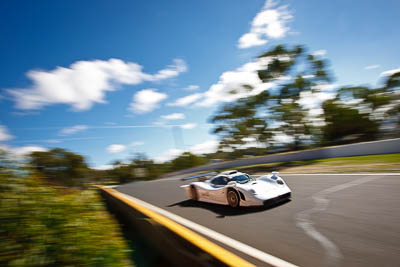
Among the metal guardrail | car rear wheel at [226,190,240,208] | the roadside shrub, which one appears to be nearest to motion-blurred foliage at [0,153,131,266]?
the roadside shrub

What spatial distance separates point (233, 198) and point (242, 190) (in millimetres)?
454

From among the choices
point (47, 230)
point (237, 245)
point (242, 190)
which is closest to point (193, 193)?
point (242, 190)

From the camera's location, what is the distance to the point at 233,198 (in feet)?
19.4

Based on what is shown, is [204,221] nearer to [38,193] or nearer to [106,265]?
[106,265]

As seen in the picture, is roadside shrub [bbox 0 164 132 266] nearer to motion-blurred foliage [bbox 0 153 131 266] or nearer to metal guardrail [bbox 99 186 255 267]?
motion-blurred foliage [bbox 0 153 131 266]

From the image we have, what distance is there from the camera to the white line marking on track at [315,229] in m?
2.90

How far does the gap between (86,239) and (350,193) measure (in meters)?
6.09

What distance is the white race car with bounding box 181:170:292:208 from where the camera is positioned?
17.7ft

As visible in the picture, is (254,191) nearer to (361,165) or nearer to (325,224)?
(325,224)

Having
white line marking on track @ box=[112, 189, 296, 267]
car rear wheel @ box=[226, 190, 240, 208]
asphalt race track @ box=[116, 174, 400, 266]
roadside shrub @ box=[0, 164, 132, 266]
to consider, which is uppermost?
roadside shrub @ box=[0, 164, 132, 266]

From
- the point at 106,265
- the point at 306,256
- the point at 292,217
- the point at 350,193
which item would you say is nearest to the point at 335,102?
the point at 350,193

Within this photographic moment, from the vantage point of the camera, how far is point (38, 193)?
2229 millimetres

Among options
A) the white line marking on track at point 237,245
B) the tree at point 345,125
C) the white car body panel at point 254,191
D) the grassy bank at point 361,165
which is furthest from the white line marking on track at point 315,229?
the tree at point 345,125

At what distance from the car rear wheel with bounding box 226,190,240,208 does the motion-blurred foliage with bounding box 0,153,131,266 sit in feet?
12.7
